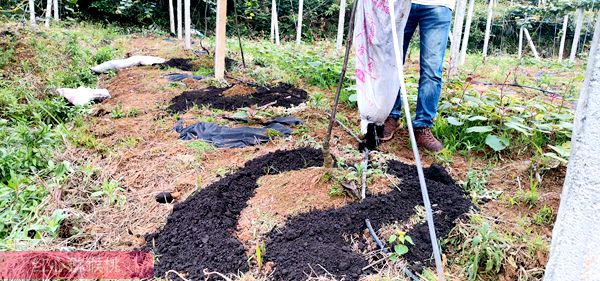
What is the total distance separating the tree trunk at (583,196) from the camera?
2.77 ft

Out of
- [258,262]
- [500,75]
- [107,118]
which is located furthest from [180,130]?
[500,75]

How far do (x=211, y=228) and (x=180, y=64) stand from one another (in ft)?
15.5

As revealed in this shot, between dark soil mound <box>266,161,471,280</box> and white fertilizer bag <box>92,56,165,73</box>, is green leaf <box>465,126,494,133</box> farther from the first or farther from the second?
white fertilizer bag <box>92,56,165,73</box>

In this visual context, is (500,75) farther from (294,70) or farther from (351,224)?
(351,224)

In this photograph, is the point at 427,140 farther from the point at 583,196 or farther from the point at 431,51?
the point at 583,196

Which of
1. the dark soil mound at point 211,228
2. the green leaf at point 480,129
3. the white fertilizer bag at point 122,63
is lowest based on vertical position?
the dark soil mound at point 211,228

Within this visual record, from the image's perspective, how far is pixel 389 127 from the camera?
2617mm

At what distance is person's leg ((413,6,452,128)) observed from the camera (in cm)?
231

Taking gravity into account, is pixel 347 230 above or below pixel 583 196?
below

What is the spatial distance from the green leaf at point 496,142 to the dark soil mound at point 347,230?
1.91 ft

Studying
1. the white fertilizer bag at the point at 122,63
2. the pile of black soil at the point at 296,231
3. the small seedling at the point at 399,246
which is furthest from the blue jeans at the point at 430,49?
the white fertilizer bag at the point at 122,63

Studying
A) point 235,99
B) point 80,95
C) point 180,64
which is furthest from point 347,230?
point 180,64

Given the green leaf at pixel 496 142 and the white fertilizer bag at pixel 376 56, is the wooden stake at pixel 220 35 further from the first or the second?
the green leaf at pixel 496 142

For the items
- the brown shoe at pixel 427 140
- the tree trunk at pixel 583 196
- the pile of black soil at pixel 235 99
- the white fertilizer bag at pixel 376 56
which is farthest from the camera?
the pile of black soil at pixel 235 99
